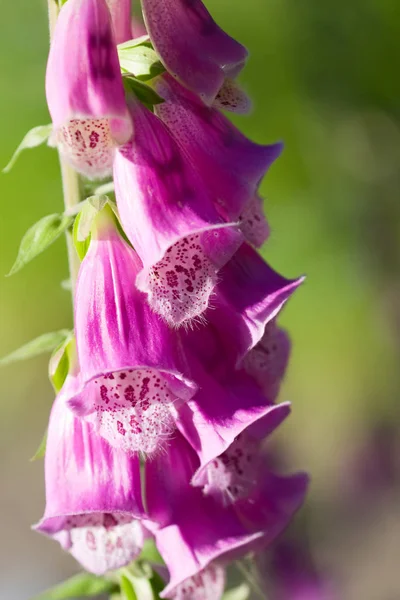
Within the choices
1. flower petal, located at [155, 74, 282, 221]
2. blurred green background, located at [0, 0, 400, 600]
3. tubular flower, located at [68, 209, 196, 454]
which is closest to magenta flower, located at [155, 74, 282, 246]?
flower petal, located at [155, 74, 282, 221]

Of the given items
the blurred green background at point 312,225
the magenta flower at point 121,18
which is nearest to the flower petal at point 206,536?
the magenta flower at point 121,18

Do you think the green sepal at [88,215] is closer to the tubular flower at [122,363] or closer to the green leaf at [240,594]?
the tubular flower at [122,363]

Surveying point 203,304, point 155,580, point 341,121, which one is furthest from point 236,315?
point 341,121

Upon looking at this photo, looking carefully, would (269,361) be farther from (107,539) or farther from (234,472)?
(107,539)

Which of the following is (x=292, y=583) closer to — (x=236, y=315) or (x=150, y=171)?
(x=236, y=315)

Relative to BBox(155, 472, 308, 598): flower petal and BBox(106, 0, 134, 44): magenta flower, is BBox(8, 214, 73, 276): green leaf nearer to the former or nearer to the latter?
BBox(106, 0, 134, 44): magenta flower
